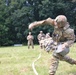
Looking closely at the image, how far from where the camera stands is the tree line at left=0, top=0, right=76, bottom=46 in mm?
57562

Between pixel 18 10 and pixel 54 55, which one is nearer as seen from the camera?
pixel 54 55

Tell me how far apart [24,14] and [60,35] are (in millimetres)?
51327

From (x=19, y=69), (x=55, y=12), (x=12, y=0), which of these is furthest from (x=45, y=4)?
(x=19, y=69)

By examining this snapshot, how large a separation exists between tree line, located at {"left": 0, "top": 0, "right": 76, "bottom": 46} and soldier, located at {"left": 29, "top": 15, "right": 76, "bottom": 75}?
160 ft

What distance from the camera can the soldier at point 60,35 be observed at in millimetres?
7148

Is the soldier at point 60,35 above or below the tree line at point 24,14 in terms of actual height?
above

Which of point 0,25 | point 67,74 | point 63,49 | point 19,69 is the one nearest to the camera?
point 63,49

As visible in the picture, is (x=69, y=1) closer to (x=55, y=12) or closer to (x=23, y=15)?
(x=55, y=12)

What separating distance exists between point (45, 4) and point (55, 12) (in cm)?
240

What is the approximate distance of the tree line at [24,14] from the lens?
189ft

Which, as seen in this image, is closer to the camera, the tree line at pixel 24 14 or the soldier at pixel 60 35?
the soldier at pixel 60 35

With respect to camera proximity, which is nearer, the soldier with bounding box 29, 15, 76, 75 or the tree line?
the soldier with bounding box 29, 15, 76, 75

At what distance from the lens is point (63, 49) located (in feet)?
23.3

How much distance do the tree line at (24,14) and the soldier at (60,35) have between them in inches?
1920
